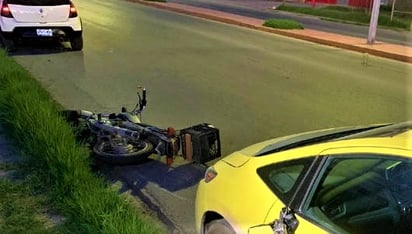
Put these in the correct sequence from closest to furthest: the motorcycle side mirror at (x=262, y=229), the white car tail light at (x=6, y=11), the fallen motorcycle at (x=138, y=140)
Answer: the motorcycle side mirror at (x=262, y=229)
the fallen motorcycle at (x=138, y=140)
the white car tail light at (x=6, y=11)

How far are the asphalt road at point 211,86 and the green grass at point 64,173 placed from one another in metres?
0.46

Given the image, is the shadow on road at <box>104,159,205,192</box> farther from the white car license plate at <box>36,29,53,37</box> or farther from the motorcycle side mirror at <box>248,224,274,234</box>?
the white car license plate at <box>36,29,53,37</box>

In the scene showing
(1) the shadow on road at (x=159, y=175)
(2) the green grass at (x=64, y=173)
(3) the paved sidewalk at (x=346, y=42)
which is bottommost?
(1) the shadow on road at (x=159, y=175)

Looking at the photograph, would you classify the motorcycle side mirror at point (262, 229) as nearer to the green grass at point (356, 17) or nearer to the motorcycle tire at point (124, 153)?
the motorcycle tire at point (124, 153)

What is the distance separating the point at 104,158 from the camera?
518 cm

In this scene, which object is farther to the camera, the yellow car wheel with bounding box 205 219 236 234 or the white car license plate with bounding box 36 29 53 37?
the white car license plate with bounding box 36 29 53 37

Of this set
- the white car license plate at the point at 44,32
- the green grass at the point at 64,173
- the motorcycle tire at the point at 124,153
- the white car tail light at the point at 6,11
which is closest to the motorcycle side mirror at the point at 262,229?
the green grass at the point at 64,173

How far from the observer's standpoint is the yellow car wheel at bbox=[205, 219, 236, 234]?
2.91 meters

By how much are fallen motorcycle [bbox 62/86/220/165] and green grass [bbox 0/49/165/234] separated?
0.76ft

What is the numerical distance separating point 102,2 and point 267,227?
26.2 m

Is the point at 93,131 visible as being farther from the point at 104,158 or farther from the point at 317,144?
the point at 317,144

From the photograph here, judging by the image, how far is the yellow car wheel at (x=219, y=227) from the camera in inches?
114

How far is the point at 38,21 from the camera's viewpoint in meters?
11.9

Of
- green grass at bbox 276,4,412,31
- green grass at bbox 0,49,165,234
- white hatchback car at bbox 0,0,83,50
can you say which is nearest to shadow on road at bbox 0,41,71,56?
white hatchback car at bbox 0,0,83,50
